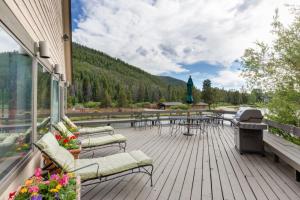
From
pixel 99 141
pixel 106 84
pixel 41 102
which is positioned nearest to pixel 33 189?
pixel 41 102

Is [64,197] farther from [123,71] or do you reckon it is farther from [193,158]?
[123,71]

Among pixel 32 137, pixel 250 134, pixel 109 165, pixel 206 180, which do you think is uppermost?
pixel 32 137

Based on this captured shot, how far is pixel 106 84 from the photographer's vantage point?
36562mm

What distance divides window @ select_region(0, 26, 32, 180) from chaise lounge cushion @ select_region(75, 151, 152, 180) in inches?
28.9

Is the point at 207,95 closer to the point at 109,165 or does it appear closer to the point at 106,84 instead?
the point at 109,165

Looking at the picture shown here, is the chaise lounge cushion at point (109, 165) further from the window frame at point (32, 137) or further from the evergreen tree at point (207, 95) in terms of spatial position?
the evergreen tree at point (207, 95)

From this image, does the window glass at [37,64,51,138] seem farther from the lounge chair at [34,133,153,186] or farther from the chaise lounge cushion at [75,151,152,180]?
the chaise lounge cushion at [75,151,152,180]

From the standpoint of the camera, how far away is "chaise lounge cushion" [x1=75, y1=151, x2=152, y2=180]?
232 cm

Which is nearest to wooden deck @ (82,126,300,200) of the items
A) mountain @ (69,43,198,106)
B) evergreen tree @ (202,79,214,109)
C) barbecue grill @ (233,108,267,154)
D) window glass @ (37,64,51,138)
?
barbecue grill @ (233,108,267,154)

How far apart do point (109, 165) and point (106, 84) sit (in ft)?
115

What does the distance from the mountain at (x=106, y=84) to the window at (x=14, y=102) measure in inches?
994

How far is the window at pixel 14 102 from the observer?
5.26 ft

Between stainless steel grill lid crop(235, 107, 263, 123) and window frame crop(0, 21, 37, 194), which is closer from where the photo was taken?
window frame crop(0, 21, 37, 194)

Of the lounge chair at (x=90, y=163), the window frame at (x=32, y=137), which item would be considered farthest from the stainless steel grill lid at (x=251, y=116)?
the window frame at (x=32, y=137)
